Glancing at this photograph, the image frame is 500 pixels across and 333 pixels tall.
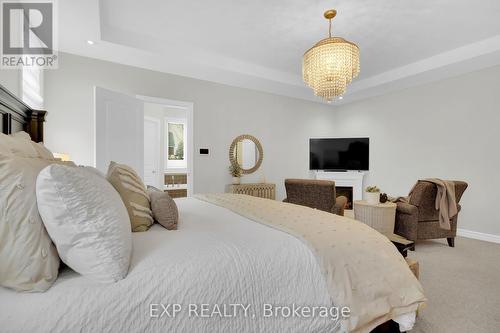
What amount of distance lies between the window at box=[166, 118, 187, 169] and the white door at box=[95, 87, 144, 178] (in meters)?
2.61

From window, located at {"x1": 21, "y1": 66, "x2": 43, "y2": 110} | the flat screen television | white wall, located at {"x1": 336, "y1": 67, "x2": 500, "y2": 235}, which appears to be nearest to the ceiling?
white wall, located at {"x1": 336, "y1": 67, "x2": 500, "y2": 235}

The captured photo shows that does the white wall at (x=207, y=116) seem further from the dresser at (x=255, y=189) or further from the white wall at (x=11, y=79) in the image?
the white wall at (x=11, y=79)

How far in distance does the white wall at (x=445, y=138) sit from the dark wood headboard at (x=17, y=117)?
215 inches

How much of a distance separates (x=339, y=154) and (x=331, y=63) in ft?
10.9

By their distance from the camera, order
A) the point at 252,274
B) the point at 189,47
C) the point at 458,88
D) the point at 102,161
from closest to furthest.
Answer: the point at 252,274 → the point at 102,161 → the point at 189,47 → the point at 458,88

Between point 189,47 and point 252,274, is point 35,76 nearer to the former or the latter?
point 189,47

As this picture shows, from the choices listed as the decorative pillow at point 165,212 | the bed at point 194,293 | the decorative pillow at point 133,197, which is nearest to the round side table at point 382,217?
the bed at point 194,293

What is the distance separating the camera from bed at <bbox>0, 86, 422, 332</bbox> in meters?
0.78

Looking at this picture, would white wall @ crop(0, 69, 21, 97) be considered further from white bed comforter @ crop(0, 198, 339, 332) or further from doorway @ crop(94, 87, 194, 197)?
white bed comforter @ crop(0, 198, 339, 332)

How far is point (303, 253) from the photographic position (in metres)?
1.15

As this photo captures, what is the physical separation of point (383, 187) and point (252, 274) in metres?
4.92

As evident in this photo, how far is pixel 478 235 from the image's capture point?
3.77m

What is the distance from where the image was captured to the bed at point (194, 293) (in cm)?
78

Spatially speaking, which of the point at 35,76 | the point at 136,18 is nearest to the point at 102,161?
the point at 35,76
